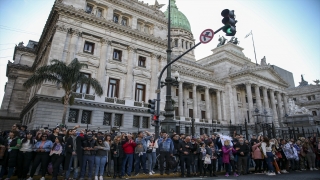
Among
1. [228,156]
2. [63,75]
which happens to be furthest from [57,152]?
[63,75]

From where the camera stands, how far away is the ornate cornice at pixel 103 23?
72.5ft

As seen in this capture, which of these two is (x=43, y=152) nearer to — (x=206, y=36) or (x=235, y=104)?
(x=206, y=36)

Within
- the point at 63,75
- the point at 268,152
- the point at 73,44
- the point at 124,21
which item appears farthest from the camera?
the point at 124,21

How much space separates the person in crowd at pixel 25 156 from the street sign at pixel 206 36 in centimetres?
830

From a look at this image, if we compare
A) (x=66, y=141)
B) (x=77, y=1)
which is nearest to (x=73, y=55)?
(x=77, y=1)

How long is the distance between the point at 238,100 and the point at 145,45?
90.4 ft

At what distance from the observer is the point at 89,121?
2184cm

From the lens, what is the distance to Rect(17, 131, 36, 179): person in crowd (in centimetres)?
742

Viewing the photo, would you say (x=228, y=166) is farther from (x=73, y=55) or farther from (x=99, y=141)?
(x=73, y=55)

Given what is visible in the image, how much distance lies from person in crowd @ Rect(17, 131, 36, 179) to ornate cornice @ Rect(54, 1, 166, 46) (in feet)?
62.4

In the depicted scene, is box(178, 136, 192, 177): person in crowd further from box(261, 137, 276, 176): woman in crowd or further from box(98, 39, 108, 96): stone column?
box(98, 39, 108, 96): stone column

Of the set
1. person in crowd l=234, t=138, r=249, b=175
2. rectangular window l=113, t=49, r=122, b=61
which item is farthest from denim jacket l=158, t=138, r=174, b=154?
rectangular window l=113, t=49, r=122, b=61

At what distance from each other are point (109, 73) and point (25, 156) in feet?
59.0

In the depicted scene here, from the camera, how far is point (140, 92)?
A: 2717 centimetres
